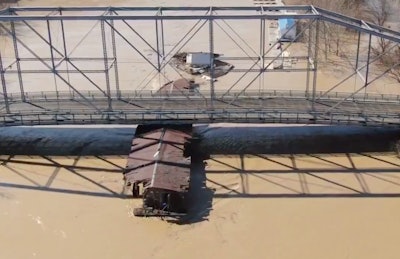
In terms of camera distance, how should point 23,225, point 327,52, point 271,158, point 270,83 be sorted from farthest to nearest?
point 327,52 < point 270,83 < point 271,158 < point 23,225

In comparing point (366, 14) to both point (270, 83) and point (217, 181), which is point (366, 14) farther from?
point (217, 181)

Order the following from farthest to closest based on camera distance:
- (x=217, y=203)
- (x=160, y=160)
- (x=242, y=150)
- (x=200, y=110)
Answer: (x=242, y=150), (x=200, y=110), (x=160, y=160), (x=217, y=203)

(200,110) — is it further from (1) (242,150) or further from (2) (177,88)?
(2) (177,88)

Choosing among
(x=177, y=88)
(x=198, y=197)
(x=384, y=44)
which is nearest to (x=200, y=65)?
(x=177, y=88)

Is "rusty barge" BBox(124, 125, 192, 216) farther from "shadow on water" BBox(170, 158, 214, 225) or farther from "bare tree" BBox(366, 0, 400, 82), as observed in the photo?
"bare tree" BBox(366, 0, 400, 82)

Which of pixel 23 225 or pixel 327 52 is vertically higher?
pixel 327 52

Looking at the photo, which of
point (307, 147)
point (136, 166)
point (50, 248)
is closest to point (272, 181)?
point (307, 147)

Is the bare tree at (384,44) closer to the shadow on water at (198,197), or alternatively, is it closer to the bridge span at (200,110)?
the bridge span at (200,110)
